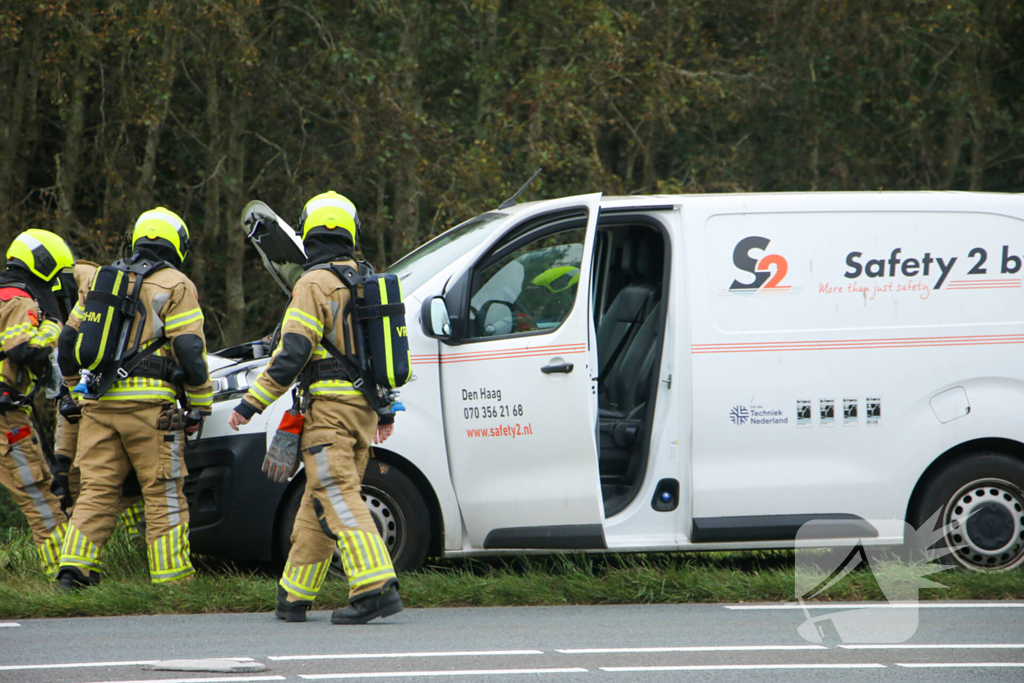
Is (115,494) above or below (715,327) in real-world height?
below

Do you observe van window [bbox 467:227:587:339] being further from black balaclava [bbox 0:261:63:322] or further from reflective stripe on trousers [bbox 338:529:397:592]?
black balaclava [bbox 0:261:63:322]

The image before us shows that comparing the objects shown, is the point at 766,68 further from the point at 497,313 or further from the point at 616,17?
the point at 497,313

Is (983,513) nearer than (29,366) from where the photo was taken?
Yes

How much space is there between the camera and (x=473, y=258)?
600 cm

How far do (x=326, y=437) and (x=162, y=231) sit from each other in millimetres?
1617

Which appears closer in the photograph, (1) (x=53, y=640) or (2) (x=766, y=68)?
(1) (x=53, y=640)

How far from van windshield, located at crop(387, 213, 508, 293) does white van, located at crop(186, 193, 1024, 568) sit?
0.04 meters

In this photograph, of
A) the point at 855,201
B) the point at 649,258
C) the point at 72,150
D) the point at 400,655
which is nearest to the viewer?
the point at 400,655

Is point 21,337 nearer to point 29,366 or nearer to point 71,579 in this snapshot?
point 29,366

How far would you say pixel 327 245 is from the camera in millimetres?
5387

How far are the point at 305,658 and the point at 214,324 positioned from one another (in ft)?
32.8

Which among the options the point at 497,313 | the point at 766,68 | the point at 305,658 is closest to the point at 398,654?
the point at 305,658

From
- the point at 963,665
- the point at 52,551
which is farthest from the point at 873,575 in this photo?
the point at 52,551

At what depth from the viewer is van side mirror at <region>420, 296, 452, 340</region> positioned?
5777 millimetres
